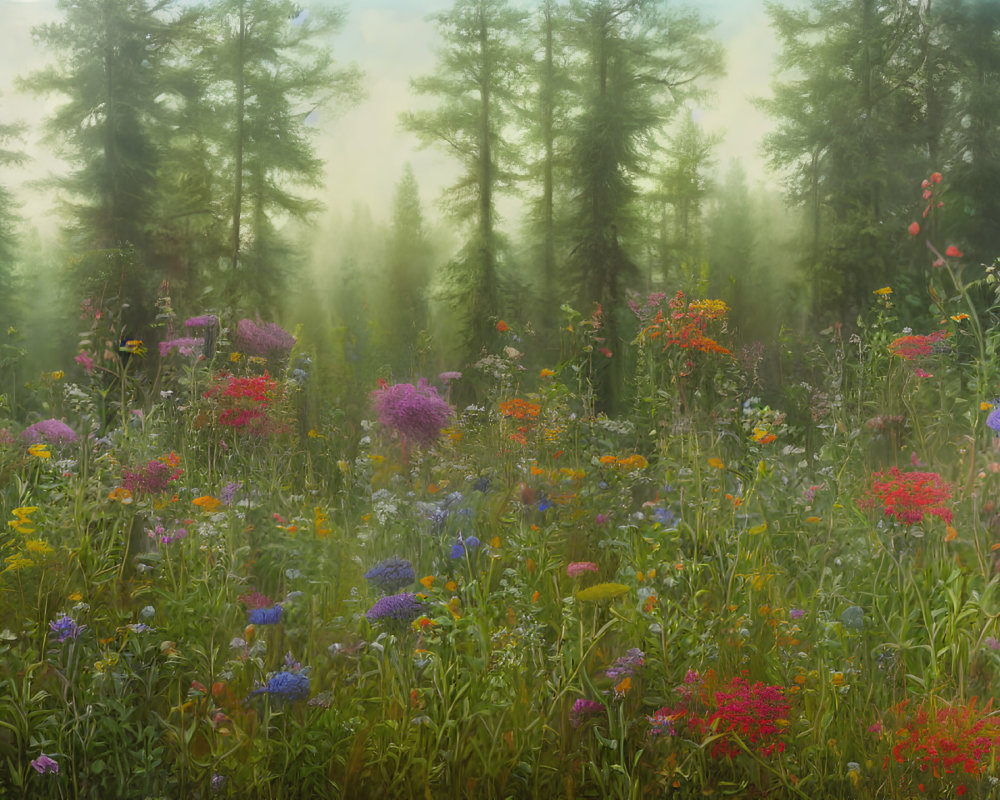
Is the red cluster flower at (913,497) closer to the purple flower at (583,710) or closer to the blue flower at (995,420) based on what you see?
the blue flower at (995,420)

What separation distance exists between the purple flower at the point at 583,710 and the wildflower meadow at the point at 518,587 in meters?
0.01

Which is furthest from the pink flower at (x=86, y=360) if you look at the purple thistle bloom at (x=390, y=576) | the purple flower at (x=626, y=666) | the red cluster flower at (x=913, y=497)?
the red cluster flower at (x=913, y=497)

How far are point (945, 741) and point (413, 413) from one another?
2.14 m

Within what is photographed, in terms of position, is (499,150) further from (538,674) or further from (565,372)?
(538,674)

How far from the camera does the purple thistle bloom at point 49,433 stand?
11.8ft

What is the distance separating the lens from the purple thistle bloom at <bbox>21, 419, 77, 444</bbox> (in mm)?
3590

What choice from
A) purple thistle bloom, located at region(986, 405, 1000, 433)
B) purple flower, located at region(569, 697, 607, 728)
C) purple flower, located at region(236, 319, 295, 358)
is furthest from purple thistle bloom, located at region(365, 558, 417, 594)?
purple thistle bloom, located at region(986, 405, 1000, 433)

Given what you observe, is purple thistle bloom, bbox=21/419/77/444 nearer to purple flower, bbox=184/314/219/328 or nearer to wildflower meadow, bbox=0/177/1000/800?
wildflower meadow, bbox=0/177/1000/800

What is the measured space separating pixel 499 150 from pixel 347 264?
0.89 metres

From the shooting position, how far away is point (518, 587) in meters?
2.68

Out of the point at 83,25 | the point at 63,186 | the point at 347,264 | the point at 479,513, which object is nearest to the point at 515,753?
the point at 479,513

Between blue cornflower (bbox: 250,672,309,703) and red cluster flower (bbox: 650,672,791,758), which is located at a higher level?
blue cornflower (bbox: 250,672,309,703)

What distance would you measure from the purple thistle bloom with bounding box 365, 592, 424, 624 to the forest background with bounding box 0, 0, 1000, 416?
1.51 meters

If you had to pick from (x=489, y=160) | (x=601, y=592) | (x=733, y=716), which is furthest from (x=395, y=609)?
(x=489, y=160)
